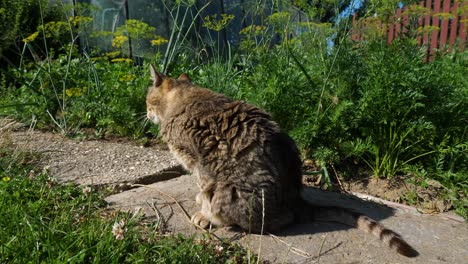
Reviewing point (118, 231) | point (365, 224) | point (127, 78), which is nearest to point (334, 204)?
point (365, 224)

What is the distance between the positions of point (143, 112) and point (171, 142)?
6.53 feet

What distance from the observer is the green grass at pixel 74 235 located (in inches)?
75.8

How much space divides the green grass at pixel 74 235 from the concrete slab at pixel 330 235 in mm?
183

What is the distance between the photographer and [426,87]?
11.0 ft

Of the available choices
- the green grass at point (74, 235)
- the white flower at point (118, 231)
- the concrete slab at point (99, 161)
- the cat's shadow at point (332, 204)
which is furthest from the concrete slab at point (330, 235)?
the white flower at point (118, 231)

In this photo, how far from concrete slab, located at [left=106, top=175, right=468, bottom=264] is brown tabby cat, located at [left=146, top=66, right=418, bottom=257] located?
0.23ft

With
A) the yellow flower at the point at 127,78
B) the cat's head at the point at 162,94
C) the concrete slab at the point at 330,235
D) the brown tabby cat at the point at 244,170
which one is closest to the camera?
the concrete slab at the point at 330,235

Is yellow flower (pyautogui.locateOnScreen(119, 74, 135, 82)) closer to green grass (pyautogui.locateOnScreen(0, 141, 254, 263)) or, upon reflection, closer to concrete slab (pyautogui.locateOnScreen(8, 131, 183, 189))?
concrete slab (pyautogui.locateOnScreen(8, 131, 183, 189))

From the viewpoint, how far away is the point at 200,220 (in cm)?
268

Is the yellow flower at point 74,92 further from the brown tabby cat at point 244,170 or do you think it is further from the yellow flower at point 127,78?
the brown tabby cat at point 244,170

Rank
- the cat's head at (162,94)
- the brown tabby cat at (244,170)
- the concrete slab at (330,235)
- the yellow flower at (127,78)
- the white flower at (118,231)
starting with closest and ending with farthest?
1. the white flower at (118,231)
2. the concrete slab at (330,235)
3. the brown tabby cat at (244,170)
4. the cat's head at (162,94)
5. the yellow flower at (127,78)

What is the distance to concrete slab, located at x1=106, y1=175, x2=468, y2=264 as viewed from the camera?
238cm

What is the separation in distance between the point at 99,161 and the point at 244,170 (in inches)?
76.1

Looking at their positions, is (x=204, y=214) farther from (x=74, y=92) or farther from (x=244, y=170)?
(x=74, y=92)
